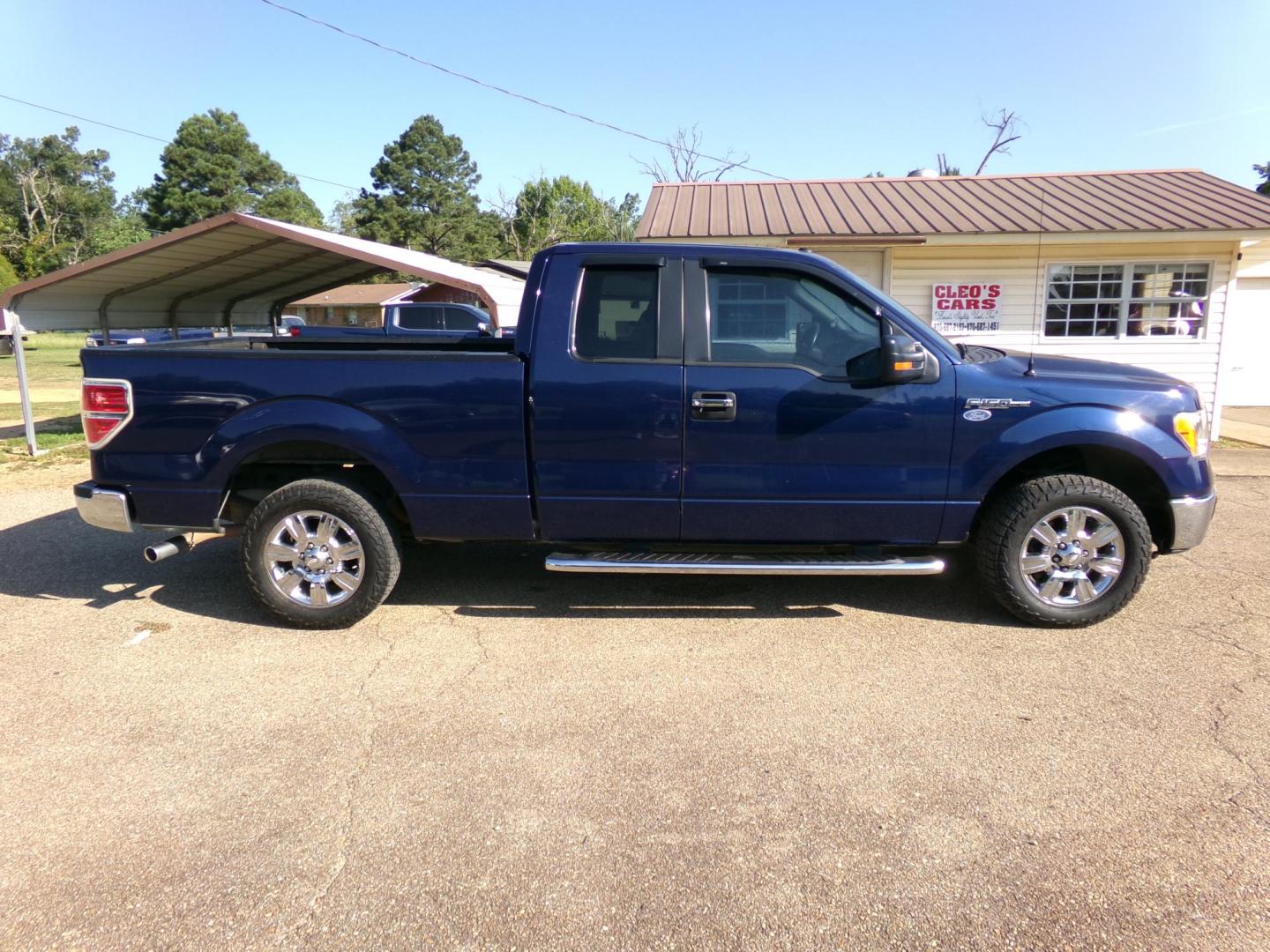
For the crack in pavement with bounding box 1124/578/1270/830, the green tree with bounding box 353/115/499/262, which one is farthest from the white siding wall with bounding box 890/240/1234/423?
the green tree with bounding box 353/115/499/262

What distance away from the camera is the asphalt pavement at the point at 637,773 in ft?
7.69

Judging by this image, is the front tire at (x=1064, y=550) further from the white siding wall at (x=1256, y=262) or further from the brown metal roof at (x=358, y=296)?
the brown metal roof at (x=358, y=296)

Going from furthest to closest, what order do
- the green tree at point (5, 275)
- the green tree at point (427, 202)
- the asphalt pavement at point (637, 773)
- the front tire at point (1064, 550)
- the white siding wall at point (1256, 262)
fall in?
the green tree at point (427, 202)
the green tree at point (5, 275)
the white siding wall at point (1256, 262)
the front tire at point (1064, 550)
the asphalt pavement at point (637, 773)

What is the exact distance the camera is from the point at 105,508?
433 centimetres

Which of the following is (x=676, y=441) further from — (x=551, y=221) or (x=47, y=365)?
(x=551, y=221)

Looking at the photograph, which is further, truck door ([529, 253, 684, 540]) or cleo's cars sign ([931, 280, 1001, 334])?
cleo's cars sign ([931, 280, 1001, 334])

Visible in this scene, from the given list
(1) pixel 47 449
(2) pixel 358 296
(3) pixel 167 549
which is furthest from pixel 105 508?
(2) pixel 358 296

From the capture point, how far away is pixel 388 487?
15.0 feet

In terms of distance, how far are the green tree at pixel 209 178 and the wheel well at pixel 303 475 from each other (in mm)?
60483

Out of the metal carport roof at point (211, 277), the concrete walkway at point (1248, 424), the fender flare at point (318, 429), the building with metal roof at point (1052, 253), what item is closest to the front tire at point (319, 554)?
the fender flare at point (318, 429)

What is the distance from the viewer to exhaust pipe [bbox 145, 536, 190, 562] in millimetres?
4270

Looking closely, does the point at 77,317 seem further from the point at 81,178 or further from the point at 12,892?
the point at 81,178

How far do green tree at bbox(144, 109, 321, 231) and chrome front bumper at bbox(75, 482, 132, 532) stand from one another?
198ft

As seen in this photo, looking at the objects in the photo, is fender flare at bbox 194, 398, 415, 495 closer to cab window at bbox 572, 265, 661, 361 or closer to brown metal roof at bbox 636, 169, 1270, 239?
cab window at bbox 572, 265, 661, 361
